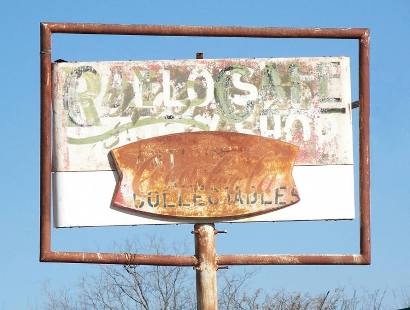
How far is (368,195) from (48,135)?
3.37 meters

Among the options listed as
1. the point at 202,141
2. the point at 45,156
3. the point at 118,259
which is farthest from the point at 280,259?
the point at 45,156

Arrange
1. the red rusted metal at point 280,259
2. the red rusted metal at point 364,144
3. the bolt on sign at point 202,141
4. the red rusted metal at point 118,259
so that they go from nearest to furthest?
the red rusted metal at point 118,259, the red rusted metal at point 280,259, the bolt on sign at point 202,141, the red rusted metal at point 364,144

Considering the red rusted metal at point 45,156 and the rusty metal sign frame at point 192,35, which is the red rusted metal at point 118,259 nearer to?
the rusty metal sign frame at point 192,35

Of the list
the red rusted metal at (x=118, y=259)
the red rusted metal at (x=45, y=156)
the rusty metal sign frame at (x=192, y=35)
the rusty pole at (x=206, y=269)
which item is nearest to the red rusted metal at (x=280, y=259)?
the rusty metal sign frame at (x=192, y=35)

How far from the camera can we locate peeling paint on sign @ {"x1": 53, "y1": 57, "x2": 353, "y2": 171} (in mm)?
12766

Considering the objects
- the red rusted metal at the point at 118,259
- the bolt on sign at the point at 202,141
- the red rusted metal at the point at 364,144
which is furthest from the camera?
the red rusted metal at the point at 364,144

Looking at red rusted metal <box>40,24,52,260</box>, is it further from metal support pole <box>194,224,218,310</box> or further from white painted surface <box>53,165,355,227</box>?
metal support pole <box>194,224,218,310</box>

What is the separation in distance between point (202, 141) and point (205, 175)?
352 millimetres

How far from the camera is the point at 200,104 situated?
1288cm

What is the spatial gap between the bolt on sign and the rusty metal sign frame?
0.41ft

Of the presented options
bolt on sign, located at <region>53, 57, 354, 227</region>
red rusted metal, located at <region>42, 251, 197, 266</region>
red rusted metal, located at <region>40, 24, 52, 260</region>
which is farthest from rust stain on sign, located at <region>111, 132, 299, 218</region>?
red rusted metal, located at <region>40, 24, 52, 260</region>

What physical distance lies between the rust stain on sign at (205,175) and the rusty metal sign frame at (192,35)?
511mm

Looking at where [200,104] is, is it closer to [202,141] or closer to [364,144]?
[202,141]

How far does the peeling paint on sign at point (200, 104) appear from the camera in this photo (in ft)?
41.9
